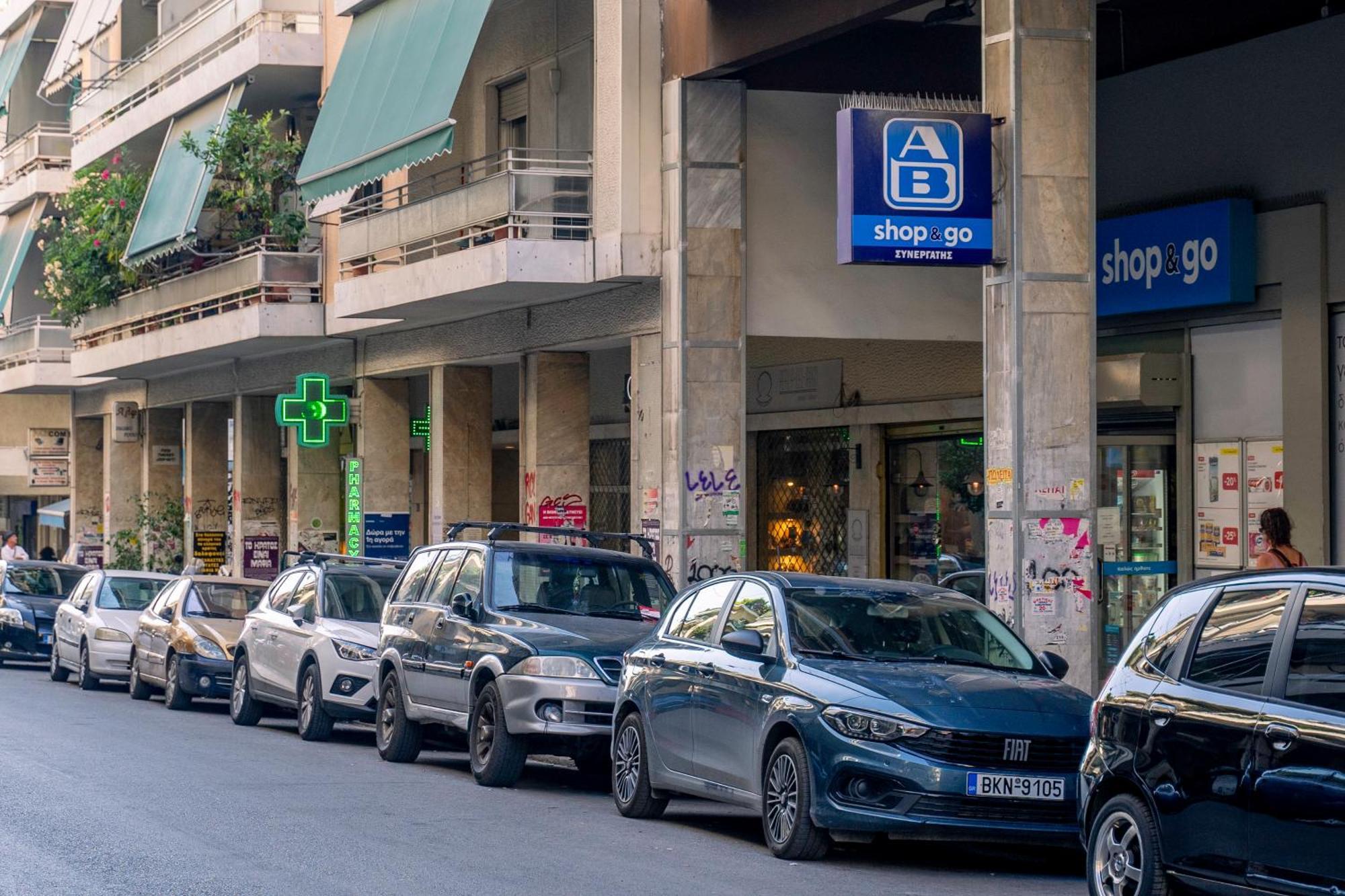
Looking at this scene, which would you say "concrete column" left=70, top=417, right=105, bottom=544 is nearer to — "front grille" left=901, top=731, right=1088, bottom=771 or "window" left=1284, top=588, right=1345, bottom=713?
"front grille" left=901, top=731, right=1088, bottom=771

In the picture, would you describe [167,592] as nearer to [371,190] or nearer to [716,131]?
[371,190]

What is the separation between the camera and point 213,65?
28.8 meters

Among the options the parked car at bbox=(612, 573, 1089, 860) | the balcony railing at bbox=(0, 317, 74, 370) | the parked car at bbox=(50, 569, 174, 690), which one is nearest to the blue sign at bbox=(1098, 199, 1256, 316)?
the parked car at bbox=(612, 573, 1089, 860)

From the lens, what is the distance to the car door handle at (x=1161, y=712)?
7715 millimetres

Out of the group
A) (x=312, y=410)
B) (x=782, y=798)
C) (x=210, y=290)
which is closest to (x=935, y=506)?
(x=312, y=410)

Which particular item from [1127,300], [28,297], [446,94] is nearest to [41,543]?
[28,297]

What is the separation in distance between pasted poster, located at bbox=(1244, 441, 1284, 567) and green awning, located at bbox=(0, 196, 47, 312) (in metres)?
29.8

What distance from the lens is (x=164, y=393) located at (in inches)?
1459

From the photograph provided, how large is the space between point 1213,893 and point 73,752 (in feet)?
34.1

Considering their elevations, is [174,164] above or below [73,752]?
above

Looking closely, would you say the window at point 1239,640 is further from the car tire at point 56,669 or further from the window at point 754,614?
the car tire at point 56,669

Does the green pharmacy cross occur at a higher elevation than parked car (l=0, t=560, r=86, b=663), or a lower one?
higher

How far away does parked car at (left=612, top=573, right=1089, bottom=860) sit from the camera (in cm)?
962

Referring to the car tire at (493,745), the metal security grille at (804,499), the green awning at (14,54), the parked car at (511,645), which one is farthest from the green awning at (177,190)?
the car tire at (493,745)
